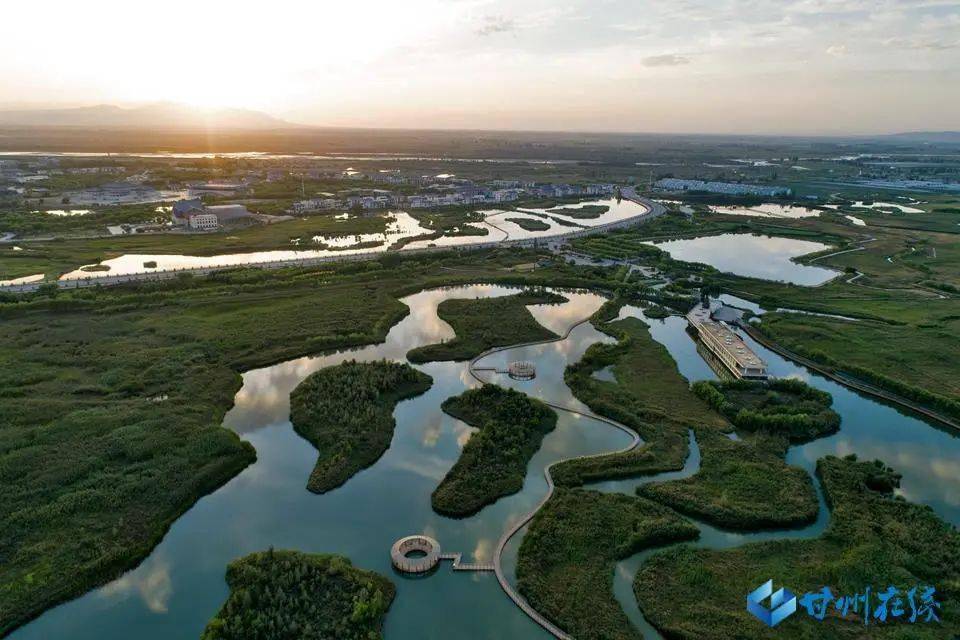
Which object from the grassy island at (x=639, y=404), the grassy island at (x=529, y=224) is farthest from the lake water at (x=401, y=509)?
A: the grassy island at (x=529, y=224)

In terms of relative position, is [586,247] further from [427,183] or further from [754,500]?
[427,183]

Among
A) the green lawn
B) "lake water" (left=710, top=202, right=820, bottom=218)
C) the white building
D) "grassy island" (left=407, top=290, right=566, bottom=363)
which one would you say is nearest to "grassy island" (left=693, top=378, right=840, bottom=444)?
"grassy island" (left=407, top=290, right=566, bottom=363)

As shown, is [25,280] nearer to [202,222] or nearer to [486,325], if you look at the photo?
[202,222]

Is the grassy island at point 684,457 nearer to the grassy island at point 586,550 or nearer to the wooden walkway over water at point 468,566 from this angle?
the grassy island at point 586,550

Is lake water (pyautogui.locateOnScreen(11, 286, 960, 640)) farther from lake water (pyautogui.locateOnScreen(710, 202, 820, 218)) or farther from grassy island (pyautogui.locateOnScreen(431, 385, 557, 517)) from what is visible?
lake water (pyautogui.locateOnScreen(710, 202, 820, 218))

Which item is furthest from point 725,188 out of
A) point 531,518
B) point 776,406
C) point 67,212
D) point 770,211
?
point 67,212
